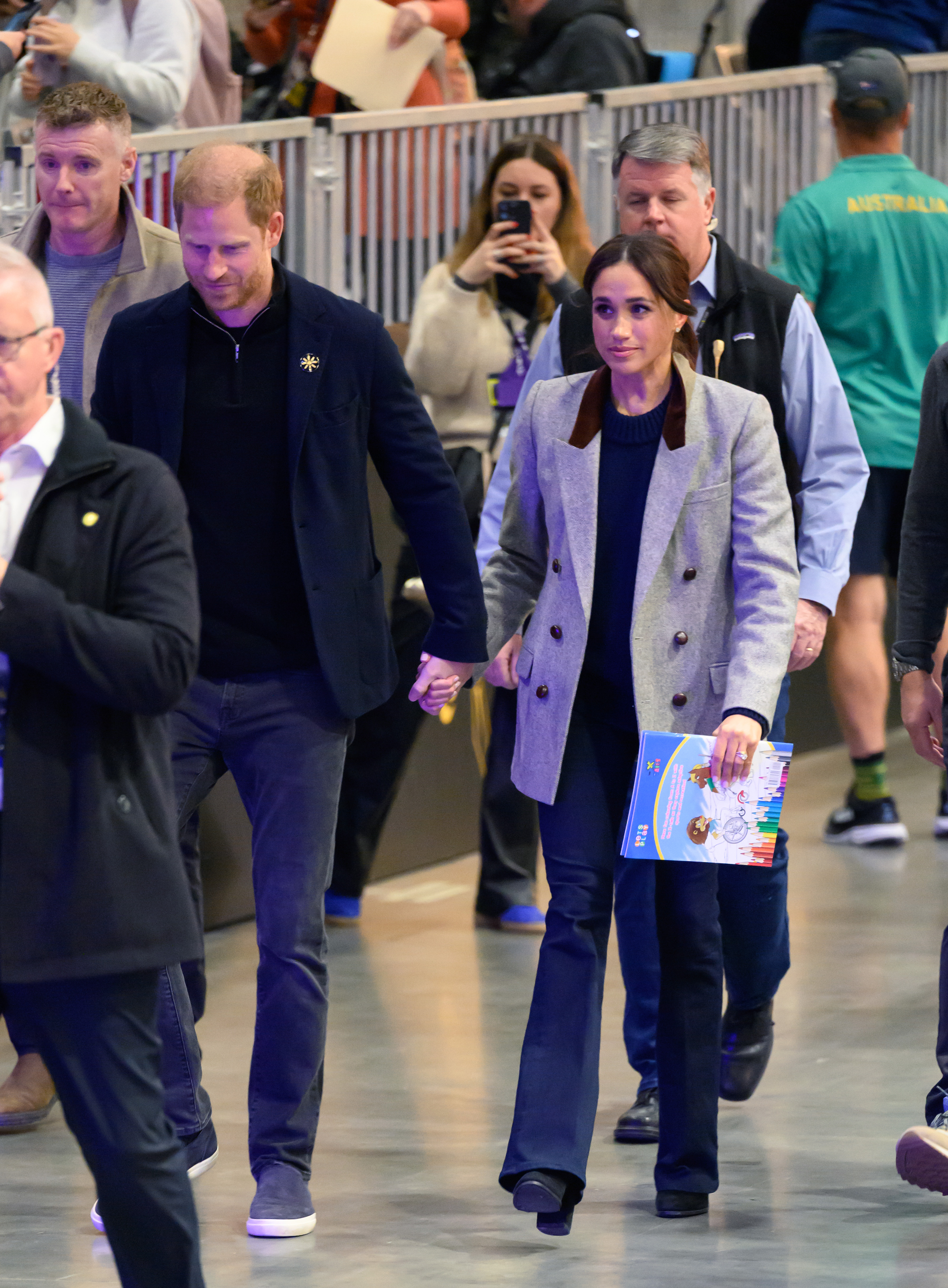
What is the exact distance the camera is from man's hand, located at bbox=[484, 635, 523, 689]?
181 inches

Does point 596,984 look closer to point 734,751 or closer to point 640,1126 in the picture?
point 734,751

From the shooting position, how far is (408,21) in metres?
7.46

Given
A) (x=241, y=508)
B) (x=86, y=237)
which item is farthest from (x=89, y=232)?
(x=241, y=508)

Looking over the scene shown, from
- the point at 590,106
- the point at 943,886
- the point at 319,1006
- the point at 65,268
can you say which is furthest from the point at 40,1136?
the point at 590,106

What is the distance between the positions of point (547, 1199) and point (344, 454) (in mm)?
1403

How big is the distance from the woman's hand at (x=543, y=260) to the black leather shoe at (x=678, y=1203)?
2.69m

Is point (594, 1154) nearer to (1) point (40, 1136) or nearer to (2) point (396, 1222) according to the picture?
(2) point (396, 1222)

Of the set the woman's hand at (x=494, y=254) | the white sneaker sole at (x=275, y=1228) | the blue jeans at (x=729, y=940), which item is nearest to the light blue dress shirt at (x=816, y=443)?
the blue jeans at (x=729, y=940)

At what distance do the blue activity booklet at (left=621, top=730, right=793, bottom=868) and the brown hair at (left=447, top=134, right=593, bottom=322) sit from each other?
2502 mm

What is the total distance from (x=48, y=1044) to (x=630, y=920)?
2.14m

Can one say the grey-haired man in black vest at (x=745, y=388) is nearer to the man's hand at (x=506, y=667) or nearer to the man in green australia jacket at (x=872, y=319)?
the man's hand at (x=506, y=667)

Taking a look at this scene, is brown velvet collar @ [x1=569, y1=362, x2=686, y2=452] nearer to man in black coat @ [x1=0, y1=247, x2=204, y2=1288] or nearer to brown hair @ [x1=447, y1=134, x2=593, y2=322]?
man in black coat @ [x1=0, y1=247, x2=204, y2=1288]

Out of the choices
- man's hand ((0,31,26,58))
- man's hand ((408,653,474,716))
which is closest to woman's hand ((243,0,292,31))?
man's hand ((0,31,26,58))

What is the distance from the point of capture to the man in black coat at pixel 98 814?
295 centimetres
